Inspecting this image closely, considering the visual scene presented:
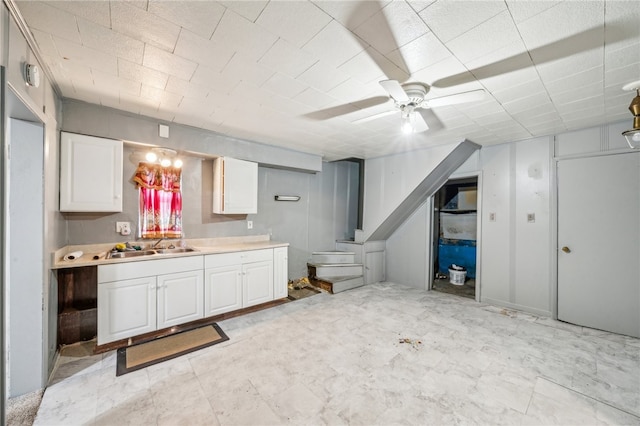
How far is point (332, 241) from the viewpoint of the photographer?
5484 mm

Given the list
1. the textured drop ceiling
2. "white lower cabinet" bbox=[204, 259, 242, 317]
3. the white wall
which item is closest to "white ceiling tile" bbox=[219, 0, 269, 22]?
the textured drop ceiling

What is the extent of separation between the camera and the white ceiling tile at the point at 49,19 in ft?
4.58

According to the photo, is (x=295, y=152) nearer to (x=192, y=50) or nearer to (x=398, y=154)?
(x=398, y=154)

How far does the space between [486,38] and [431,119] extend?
1.36 metres

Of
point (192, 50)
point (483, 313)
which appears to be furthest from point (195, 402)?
point (483, 313)

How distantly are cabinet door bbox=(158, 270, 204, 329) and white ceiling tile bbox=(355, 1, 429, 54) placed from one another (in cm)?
291

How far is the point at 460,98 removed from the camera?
79.0 inches

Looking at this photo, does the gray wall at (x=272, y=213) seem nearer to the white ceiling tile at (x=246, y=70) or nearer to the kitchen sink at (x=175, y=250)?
the kitchen sink at (x=175, y=250)

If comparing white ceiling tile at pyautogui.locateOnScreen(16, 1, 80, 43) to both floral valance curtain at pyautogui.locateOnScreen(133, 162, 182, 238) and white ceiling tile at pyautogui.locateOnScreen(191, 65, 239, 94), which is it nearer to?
white ceiling tile at pyautogui.locateOnScreen(191, 65, 239, 94)

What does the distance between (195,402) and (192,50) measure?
249 cm

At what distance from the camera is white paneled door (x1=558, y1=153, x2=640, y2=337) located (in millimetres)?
2928

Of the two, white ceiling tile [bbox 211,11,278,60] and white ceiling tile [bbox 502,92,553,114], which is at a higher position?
white ceiling tile [bbox 211,11,278,60]

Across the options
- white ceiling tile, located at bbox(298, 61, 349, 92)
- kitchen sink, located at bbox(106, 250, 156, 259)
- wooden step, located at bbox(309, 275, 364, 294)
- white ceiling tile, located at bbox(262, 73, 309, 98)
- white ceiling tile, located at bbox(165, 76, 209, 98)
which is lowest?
wooden step, located at bbox(309, 275, 364, 294)

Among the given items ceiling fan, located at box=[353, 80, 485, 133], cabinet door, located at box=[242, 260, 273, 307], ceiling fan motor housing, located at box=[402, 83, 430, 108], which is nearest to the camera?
ceiling fan, located at box=[353, 80, 485, 133]
